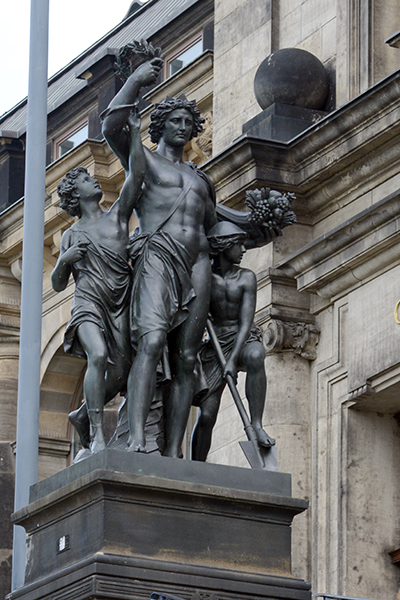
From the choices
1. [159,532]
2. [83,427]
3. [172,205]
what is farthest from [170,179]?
[159,532]

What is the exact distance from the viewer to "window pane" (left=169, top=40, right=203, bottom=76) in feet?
73.4

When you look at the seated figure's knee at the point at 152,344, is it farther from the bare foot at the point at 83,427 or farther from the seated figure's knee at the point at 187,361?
the bare foot at the point at 83,427

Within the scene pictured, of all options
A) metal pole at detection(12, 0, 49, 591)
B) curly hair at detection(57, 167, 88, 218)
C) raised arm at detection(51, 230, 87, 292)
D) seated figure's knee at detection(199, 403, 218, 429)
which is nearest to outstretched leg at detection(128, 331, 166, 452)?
seated figure's knee at detection(199, 403, 218, 429)

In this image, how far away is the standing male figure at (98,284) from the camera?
10867 mm

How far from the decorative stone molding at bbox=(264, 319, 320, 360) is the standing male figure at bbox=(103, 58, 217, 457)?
4.73m

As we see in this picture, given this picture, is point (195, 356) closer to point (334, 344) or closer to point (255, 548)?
point (255, 548)

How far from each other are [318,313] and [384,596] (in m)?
2.92

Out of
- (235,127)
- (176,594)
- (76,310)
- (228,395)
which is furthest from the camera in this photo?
(235,127)

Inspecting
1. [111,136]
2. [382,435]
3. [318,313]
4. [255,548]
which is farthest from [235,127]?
[255,548]

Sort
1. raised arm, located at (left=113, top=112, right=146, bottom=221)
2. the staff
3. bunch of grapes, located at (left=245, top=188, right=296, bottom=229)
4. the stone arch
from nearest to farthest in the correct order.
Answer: the staff
raised arm, located at (left=113, top=112, right=146, bottom=221)
bunch of grapes, located at (left=245, top=188, right=296, bottom=229)
the stone arch

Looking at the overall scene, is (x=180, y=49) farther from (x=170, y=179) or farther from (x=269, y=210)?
(x=170, y=179)

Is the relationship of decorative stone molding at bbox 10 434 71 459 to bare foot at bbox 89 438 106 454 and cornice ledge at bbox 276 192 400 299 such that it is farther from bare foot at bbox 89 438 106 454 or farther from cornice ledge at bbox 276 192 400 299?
bare foot at bbox 89 438 106 454

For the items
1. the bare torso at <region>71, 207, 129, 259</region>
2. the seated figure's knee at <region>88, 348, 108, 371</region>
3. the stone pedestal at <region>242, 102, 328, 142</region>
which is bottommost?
Answer: the seated figure's knee at <region>88, 348, 108, 371</region>

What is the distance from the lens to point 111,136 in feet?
36.7
